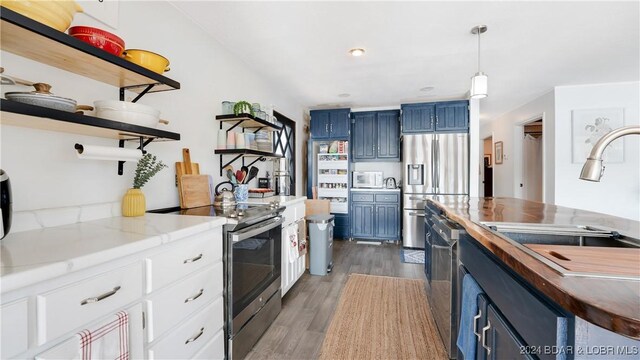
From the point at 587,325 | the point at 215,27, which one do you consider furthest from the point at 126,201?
the point at 587,325

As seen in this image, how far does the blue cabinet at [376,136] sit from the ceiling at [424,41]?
39.6 inches

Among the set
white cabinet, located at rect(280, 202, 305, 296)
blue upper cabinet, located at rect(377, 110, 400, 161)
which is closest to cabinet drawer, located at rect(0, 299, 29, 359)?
white cabinet, located at rect(280, 202, 305, 296)

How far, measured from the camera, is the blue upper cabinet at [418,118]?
179 inches

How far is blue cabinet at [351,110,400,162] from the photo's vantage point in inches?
196

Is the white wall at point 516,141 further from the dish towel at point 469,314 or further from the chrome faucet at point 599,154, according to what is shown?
the chrome faucet at point 599,154

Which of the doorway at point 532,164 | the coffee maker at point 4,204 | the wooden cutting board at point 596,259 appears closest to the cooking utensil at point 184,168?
the coffee maker at point 4,204

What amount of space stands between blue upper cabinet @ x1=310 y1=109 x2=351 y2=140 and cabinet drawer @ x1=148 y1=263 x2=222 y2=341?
3866 millimetres

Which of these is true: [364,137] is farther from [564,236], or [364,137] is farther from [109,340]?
[109,340]

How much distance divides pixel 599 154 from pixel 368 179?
4192mm

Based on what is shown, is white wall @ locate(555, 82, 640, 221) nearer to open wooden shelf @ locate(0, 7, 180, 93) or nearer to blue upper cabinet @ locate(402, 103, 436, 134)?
blue upper cabinet @ locate(402, 103, 436, 134)

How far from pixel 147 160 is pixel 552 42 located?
140 inches

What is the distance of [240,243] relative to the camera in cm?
166

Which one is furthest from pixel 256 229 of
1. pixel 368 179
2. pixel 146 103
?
pixel 368 179

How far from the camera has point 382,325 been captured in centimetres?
218
